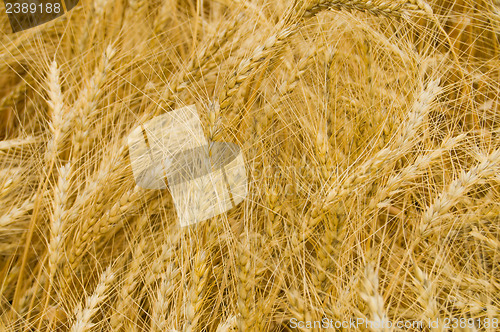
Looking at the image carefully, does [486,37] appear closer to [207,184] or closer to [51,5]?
[207,184]

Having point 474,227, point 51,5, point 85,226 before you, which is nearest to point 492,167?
point 474,227

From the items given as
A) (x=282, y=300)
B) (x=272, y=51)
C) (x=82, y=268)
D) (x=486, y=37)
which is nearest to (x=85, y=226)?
(x=82, y=268)

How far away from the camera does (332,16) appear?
1.20 metres

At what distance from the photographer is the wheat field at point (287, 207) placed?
83 cm

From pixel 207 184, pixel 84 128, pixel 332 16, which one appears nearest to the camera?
pixel 207 184

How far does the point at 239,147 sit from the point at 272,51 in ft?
0.91

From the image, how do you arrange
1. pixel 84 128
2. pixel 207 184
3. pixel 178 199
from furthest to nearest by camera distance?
1. pixel 84 128
2. pixel 178 199
3. pixel 207 184

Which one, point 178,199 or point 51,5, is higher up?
point 51,5

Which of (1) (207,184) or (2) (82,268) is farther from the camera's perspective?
(2) (82,268)

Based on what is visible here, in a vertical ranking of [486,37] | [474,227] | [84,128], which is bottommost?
[474,227]

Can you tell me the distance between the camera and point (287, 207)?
3.08 ft

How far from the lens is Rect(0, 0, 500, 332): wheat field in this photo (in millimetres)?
834

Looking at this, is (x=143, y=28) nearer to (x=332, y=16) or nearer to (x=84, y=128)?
(x=84, y=128)

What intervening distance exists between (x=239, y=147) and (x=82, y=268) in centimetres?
63
